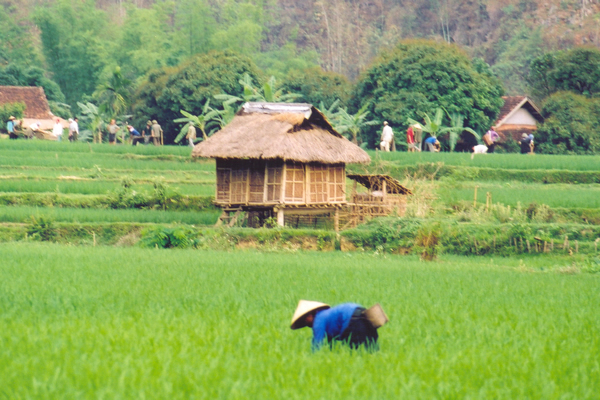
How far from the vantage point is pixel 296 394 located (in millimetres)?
4613

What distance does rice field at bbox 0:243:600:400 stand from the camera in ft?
15.8

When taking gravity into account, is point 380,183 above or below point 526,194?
above

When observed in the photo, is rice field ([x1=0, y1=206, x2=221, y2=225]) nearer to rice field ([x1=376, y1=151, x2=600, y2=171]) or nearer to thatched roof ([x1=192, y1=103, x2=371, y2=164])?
thatched roof ([x1=192, y1=103, x2=371, y2=164])

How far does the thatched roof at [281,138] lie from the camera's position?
61.2ft

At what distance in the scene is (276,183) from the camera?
19.1 metres

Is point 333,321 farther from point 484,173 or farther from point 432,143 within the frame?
point 432,143

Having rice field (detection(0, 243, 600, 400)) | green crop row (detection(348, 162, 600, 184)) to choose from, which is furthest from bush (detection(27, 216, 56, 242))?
green crop row (detection(348, 162, 600, 184))

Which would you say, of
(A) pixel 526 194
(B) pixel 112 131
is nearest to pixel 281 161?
(A) pixel 526 194

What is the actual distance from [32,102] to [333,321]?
3785 cm

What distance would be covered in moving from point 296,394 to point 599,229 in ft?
43.8

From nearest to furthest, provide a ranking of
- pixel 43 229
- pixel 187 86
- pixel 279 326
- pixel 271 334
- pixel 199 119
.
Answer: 1. pixel 271 334
2. pixel 279 326
3. pixel 43 229
4. pixel 199 119
5. pixel 187 86

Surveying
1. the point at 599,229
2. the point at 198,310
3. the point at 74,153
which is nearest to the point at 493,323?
the point at 198,310

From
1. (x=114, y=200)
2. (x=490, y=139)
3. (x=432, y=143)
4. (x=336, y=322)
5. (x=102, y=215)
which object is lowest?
→ (x=102, y=215)

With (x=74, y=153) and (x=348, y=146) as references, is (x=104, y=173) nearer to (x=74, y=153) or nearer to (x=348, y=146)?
(x=74, y=153)
